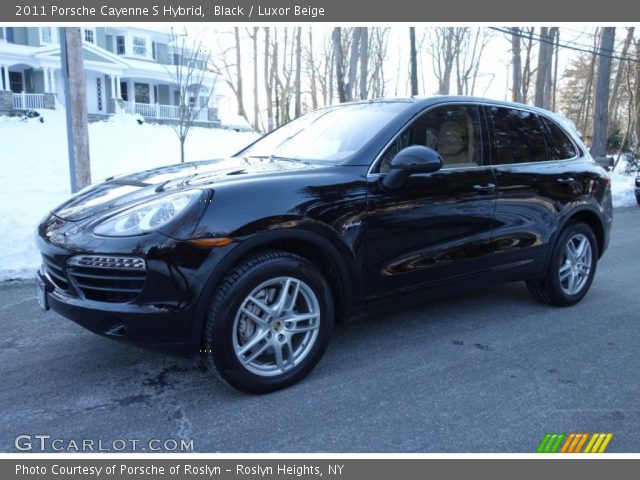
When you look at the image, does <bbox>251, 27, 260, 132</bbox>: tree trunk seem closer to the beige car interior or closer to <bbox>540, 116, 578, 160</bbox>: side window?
<bbox>540, 116, 578, 160</bbox>: side window

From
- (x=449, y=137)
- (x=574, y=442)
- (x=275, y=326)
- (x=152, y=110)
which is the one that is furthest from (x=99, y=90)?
(x=574, y=442)

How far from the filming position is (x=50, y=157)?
18.3 metres

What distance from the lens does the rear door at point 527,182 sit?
4320 millimetres

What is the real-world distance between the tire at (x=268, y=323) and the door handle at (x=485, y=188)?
1.47 m

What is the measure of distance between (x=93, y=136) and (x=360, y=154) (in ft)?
75.0

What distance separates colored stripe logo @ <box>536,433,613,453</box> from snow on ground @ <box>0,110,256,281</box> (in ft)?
16.6

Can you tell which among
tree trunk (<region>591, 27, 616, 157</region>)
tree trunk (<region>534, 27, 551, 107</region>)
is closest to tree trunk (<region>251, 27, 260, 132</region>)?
tree trunk (<region>534, 27, 551, 107</region>)

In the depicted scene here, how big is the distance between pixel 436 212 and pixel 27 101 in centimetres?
2881

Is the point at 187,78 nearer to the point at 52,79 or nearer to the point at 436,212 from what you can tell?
the point at 436,212

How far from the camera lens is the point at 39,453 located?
104 inches

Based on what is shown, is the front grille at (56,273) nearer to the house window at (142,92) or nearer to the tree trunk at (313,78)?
the house window at (142,92)

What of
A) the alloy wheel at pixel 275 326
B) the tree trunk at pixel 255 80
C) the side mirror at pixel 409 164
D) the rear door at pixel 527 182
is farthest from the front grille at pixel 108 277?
the tree trunk at pixel 255 80

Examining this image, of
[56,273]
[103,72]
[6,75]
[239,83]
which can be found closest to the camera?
[56,273]

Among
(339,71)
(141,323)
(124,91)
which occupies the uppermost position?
(124,91)
